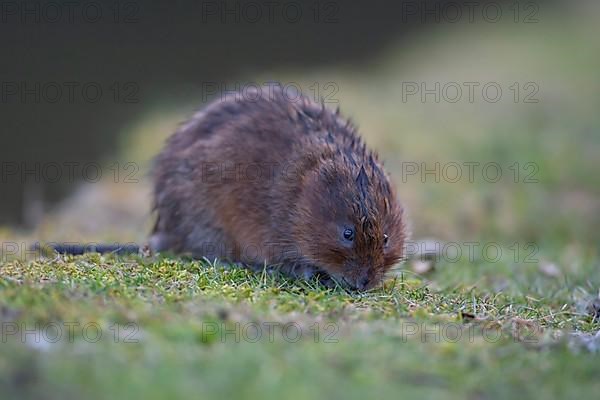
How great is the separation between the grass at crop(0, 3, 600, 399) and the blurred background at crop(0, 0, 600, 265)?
64 millimetres

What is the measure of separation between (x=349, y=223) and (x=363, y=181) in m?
0.38

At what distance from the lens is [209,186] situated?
752cm

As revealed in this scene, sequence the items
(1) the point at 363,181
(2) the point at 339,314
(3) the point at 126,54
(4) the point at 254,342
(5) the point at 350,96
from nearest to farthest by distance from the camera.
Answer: (4) the point at 254,342
(2) the point at 339,314
(1) the point at 363,181
(5) the point at 350,96
(3) the point at 126,54

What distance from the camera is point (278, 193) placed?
22.9ft

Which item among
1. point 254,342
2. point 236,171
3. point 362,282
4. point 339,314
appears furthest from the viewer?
point 236,171

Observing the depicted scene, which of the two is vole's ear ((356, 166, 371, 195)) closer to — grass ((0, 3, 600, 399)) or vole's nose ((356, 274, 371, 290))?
vole's nose ((356, 274, 371, 290))

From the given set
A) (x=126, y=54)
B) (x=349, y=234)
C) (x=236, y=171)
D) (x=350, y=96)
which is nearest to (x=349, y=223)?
(x=349, y=234)

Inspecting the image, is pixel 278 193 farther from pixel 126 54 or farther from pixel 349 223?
pixel 126 54

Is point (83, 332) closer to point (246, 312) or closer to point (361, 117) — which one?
point (246, 312)

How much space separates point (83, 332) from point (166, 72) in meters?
16.3

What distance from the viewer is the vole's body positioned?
648 centimetres

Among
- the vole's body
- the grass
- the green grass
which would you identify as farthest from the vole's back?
the green grass

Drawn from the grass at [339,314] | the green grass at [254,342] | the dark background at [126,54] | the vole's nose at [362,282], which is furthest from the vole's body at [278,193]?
the dark background at [126,54]

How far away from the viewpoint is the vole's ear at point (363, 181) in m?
6.53
